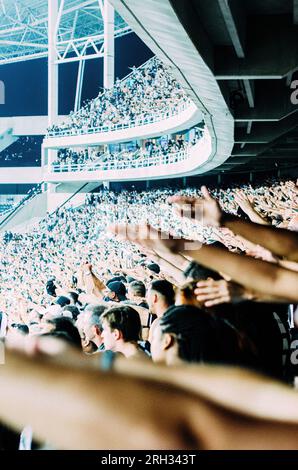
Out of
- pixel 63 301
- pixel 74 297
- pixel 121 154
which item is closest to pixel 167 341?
pixel 63 301

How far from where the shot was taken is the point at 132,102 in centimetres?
2953

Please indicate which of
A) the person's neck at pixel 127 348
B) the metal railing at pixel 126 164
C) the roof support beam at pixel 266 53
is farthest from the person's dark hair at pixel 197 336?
the metal railing at pixel 126 164

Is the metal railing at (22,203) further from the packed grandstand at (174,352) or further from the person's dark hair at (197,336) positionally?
the person's dark hair at (197,336)

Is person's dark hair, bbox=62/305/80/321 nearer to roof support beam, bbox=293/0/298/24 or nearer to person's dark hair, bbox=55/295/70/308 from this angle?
person's dark hair, bbox=55/295/70/308

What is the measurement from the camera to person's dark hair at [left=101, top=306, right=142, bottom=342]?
2625mm

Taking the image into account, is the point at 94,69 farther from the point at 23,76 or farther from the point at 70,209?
the point at 70,209

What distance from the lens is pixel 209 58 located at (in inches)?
Answer: 252

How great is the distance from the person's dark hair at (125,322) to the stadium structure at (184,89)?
2.33 m

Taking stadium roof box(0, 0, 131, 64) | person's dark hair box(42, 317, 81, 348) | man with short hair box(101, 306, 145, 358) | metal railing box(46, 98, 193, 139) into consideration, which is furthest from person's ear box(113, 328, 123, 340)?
stadium roof box(0, 0, 131, 64)

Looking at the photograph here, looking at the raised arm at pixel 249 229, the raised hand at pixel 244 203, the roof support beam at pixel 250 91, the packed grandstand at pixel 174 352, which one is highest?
the roof support beam at pixel 250 91

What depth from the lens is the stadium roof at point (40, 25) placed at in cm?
3400

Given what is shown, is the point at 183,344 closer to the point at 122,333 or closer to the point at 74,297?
the point at 122,333

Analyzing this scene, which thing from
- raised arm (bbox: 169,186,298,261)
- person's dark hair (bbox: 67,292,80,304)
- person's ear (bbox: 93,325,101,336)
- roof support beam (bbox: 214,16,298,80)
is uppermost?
roof support beam (bbox: 214,16,298,80)
